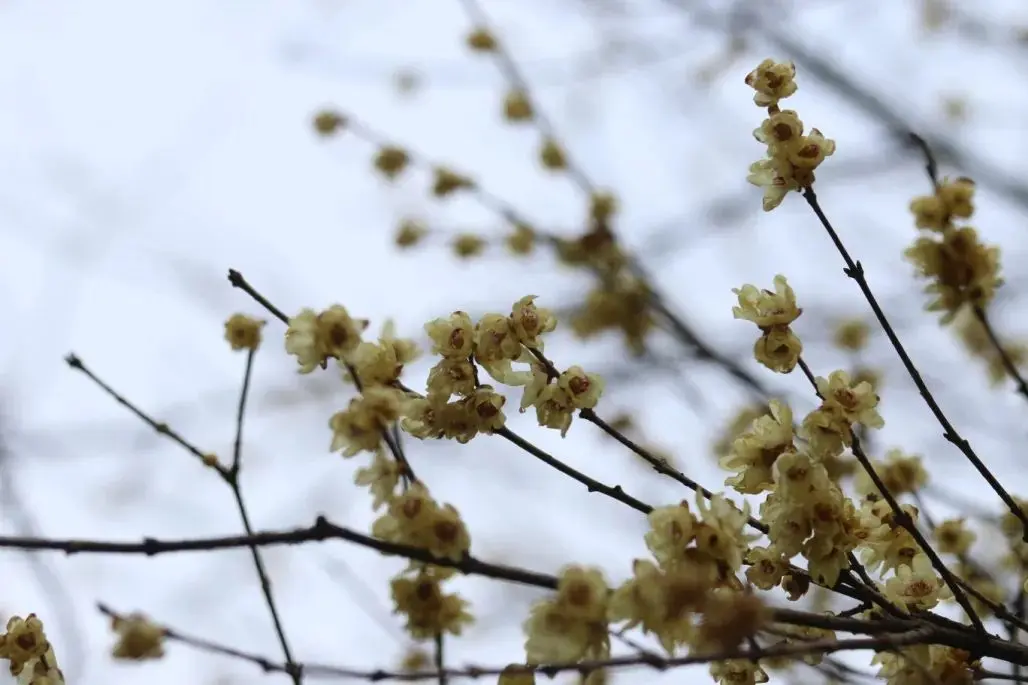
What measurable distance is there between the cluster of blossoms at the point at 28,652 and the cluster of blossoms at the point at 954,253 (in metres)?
1.67

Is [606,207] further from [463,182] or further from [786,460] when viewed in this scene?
[786,460]

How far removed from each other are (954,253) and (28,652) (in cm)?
174

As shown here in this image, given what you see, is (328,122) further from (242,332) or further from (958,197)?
(958,197)

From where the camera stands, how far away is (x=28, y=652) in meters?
1.39

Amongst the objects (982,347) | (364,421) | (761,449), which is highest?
(982,347)

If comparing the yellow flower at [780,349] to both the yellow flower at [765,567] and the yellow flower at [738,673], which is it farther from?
the yellow flower at [738,673]

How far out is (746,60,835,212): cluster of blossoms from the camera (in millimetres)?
1599

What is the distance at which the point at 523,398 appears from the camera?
5.24ft

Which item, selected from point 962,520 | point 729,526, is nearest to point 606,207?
point 962,520

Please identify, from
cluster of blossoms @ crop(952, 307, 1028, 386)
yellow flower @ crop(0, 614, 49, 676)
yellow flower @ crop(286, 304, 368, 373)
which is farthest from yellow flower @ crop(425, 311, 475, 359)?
cluster of blossoms @ crop(952, 307, 1028, 386)

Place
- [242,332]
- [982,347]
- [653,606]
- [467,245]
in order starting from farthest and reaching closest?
[467,245] < [982,347] < [242,332] < [653,606]

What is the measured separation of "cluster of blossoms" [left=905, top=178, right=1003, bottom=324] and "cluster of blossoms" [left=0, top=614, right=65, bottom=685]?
1671 millimetres

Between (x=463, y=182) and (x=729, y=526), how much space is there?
9.97 ft

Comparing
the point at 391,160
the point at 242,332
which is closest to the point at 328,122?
the point at 391,160
